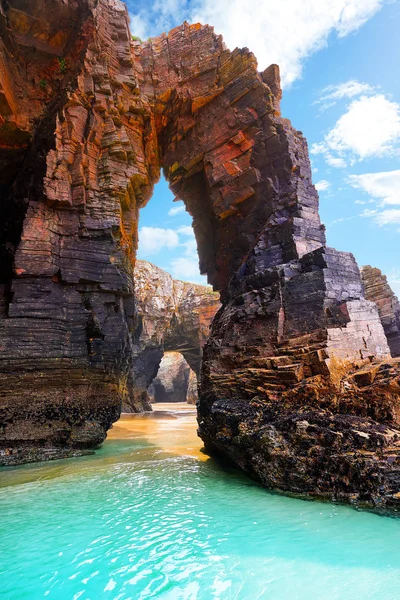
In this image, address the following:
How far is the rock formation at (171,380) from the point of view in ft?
201

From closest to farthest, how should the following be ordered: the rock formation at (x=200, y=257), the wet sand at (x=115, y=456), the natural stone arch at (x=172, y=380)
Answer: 1. the rock formation at (x=200, y=257)
2. the wet sand at (x=115, y=456)
3. the natural stone arch at (x=172, y=380)

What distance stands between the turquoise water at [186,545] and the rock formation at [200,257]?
46.1 inches

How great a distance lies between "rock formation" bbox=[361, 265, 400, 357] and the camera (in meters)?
14.8

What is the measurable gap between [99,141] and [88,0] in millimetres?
6848

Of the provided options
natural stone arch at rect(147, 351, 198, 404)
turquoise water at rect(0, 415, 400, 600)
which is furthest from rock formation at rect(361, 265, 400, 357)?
natural stone arch at rect(147, 351, 198, 404)

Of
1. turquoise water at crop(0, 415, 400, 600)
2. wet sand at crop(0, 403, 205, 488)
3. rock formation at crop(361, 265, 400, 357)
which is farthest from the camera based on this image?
rock formation at crop(361, 265, 400, 357)

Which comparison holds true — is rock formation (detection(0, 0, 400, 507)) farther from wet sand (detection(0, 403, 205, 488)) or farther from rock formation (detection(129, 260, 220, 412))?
rock formation (detection(129, 260, 220, 412))

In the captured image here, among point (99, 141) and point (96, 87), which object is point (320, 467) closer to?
point (99, 141)

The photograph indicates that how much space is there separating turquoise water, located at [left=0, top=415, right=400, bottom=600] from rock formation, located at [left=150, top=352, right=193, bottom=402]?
180ft

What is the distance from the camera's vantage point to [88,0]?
47.5 ft

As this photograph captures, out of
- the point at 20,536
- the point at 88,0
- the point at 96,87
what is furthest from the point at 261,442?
the point at 88,0

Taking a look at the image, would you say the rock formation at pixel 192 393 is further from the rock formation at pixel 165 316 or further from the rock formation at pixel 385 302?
the rock formation at pixel 385 302

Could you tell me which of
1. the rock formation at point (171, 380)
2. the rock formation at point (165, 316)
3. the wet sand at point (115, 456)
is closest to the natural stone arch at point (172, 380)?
the rock formation at point (171, 380)

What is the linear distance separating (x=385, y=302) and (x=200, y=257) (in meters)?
10.5
